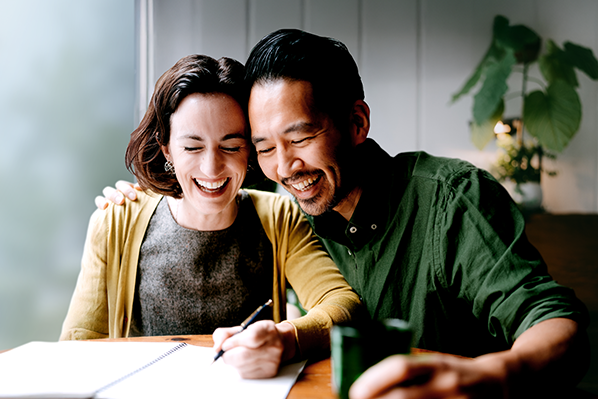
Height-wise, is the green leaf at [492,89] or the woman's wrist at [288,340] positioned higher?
the green leaf at [492,89]

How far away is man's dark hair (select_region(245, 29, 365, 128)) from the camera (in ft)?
3.65

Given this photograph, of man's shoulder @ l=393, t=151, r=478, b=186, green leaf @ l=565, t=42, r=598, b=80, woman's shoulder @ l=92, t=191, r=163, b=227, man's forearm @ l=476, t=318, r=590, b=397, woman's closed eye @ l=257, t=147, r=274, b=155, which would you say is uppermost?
green leaf @ l=565, t=42, r=598, b=80

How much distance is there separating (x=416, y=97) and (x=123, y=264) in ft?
7.82

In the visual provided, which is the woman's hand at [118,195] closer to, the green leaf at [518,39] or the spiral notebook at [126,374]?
the spiral notebook at [126,374]

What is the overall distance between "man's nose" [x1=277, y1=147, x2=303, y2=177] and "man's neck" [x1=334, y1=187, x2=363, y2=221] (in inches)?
8.8

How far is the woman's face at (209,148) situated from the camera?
3.92 feet

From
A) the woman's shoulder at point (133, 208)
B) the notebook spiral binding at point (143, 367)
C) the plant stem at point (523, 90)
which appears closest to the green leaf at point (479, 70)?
the plant stem at point (523, 90)

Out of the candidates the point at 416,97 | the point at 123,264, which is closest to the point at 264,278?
the point at 123,264

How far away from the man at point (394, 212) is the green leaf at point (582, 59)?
222 cm

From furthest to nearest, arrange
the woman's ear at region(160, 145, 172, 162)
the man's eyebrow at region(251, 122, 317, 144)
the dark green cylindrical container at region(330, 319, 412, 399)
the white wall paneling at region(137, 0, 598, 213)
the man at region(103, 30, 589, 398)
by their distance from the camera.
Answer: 1. the white wall paneling at region(137, 0, 598, 213)
2. the woman's ear at region(160, 145, 172, 162)
3. the man's eyebrow at region(251, 122, 317, 144)
4. the man at region(103, 30, 589, 398)
5. the dark green cylindrical container at region(330, 319, 412, 399)

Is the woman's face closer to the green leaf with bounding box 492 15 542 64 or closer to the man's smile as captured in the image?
the man's smile

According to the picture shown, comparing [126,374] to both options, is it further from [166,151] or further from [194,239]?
[166,151]

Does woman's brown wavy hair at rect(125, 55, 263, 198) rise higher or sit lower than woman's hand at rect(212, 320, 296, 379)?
higher

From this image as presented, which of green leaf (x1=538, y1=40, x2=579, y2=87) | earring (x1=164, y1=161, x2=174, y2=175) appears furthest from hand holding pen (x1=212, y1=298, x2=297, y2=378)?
green leaf (x1=538, y1=40, x2=579, y2=87)
